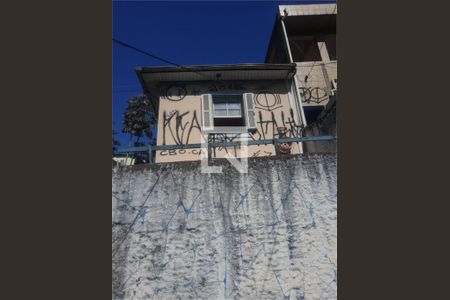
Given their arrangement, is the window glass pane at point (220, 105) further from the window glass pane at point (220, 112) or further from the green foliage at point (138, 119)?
the green foliage at point (138, 119)

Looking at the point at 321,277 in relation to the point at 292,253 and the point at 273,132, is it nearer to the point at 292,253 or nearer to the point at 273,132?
the point at 292,253

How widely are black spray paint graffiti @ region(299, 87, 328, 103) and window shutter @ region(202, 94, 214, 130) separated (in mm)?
3275

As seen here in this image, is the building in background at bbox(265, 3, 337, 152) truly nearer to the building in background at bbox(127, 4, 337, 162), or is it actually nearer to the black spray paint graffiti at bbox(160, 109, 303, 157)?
the building in background at bbox(127, 4, 337, 162)

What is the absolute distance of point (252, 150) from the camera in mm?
7355

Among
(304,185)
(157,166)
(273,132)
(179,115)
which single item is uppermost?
(179,115)

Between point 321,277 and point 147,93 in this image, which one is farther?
point 147,93

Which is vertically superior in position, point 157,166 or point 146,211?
point 157,166

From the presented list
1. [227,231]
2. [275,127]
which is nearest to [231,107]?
[275,127]

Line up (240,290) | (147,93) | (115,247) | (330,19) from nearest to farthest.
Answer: (240,290) < (115,247) < (147,93) < (330,19)

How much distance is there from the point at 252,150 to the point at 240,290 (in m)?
4.09

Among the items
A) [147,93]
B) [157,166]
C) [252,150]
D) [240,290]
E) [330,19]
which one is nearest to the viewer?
[240,290]

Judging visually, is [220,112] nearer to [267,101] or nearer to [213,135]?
[213,135]

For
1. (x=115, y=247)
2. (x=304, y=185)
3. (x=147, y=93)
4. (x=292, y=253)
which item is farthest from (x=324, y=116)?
(x=115, y=247)

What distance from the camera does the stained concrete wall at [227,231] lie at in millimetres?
3842
